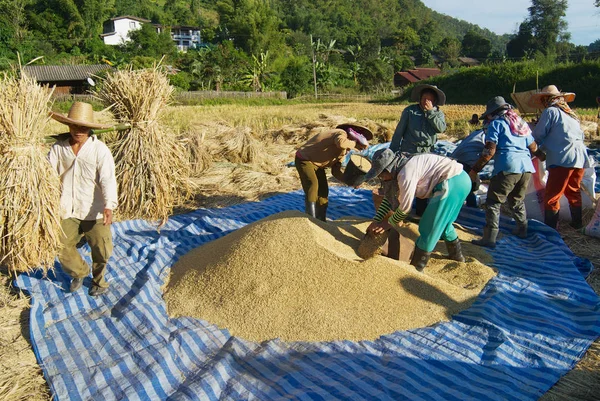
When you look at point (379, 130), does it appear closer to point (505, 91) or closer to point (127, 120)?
point (127, 120)

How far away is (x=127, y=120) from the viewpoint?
4582 millimetres

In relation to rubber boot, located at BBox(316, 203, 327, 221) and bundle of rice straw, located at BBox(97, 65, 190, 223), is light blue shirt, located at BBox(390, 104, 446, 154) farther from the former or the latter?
bundle of rice straw, located at BBox(97, 65, 190, 223)

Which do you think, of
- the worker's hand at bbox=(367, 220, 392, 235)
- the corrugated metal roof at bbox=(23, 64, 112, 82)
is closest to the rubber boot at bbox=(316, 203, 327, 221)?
the worker's hand at bbox=(367, 220, 392, 235)

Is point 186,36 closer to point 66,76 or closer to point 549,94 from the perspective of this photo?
point 66,76

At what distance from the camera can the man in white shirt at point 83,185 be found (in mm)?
2967

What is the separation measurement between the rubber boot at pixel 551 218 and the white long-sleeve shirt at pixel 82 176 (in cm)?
357

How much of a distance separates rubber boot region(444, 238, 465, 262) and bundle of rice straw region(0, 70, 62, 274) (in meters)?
2.61

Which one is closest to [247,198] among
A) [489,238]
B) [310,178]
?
[310,178]

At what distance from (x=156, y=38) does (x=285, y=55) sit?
14691 mm

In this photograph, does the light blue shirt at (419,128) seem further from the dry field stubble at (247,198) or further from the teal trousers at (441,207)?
the dry field stubble at (247,198)

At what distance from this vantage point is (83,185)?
3010mm

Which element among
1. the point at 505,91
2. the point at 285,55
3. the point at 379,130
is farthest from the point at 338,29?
the point at 379,130

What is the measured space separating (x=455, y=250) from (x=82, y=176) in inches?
101

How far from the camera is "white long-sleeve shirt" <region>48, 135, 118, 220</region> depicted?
297 centimetres
